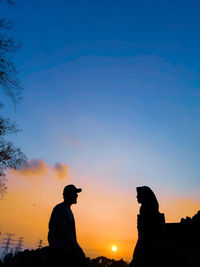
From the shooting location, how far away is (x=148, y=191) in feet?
22.7

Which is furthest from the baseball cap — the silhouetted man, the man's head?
the silhouetted man

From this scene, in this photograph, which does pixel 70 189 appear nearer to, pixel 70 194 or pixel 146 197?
pixel 70 194

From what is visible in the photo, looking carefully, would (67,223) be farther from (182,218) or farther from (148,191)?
(182,218)

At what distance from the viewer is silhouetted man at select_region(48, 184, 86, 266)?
4.06 m

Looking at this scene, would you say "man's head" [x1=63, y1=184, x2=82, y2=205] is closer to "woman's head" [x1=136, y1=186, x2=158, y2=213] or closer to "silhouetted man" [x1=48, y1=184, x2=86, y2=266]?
"silhouetted man" [x1=48, y1=184, x2=86, y2=266]

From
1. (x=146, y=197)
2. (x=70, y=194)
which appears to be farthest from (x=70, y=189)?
(x=146, y=197)

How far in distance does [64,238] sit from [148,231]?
3381 mm

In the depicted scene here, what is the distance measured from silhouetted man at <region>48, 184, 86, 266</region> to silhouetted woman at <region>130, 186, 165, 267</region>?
9.30ft

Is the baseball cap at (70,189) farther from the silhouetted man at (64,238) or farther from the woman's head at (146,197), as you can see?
the woman's head at (146,197)

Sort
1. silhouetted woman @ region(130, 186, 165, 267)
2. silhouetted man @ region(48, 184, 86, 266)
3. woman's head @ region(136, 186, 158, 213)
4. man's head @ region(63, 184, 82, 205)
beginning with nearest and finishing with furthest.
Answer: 1. silhouetted man @ region(48, 184, 86, 266)
2. man's head @ region(63, 184, 82, 205)
3. silhouetted woman @ region(130, 186, 165, 267)
4. woman's head @ region(136, 186, 158, 213)

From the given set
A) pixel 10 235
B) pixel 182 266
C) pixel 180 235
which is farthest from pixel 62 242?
pixel 10 235

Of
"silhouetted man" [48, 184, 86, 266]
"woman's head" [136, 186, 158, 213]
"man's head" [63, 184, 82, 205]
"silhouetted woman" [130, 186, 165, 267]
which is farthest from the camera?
"woman's head" [136, 186, 158, 213]

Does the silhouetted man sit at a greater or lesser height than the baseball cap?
lesser

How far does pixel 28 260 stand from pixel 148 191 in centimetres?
396
